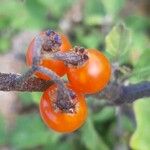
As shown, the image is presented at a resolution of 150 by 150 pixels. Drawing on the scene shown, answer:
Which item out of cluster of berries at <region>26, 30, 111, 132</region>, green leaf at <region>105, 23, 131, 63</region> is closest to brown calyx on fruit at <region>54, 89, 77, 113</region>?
cluster of berries at <region>26, 30, 111, 132</region>

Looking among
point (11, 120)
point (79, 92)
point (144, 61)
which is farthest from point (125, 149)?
point (79, 92)

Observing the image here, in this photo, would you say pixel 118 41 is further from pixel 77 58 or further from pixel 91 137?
pixel 77 58

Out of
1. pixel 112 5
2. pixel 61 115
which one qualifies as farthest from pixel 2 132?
pixel 61 115

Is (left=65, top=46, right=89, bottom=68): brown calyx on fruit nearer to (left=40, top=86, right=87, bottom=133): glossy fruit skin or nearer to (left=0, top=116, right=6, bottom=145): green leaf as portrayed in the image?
(left=40, top=86, right=87, bottom=133): glossy fruit skin

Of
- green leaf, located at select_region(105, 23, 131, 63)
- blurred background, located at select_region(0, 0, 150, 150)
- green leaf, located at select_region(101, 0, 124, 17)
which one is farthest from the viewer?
green leaf, located at select_region(101, 0, 124, 17)

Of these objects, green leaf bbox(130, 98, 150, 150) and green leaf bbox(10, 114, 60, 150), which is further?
green leaf bbox(10, 114, 60, 150)

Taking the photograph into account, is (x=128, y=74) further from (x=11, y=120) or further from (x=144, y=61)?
(x=11, y=120)

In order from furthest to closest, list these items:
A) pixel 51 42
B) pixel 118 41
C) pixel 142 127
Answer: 1. pixel 142 127
2. pixel 118 41
3. pixel 51 42
